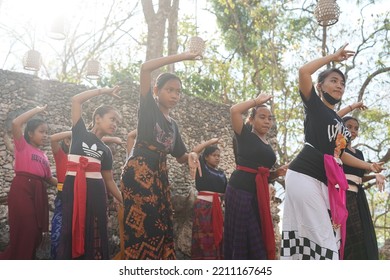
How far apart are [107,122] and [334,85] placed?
1666 millimetres

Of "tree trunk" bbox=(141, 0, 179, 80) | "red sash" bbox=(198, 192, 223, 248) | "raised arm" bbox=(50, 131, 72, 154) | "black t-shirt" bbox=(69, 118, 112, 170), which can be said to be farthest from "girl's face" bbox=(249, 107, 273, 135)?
"tree trunk" bbox=(141, 0, 179, 80)

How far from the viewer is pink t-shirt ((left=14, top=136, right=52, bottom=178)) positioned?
3.55 metres

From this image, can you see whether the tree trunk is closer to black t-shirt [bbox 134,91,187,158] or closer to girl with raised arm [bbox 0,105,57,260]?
girl with raised arm [bbox 0,105,57,260]

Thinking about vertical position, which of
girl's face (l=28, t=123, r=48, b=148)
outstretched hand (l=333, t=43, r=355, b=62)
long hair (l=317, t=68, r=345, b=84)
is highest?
outstretched hand (l=333, t=43, r=355, b=62)

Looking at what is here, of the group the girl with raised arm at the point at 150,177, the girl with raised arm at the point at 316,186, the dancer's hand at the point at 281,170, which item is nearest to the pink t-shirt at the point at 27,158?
the girl with raised arm at the point at 150,177

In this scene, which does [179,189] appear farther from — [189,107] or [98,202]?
[98,202]

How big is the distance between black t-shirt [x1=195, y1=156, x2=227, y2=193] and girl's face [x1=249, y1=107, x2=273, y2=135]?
144 centimetres

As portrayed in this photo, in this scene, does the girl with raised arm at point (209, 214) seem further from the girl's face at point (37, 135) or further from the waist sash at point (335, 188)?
the waist sash at point (335, 188)

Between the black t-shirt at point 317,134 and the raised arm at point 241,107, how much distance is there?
0.32 m

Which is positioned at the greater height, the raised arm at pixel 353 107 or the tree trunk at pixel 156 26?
the tree trunk at pixel 156 26

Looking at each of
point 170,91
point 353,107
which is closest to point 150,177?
point 170,91

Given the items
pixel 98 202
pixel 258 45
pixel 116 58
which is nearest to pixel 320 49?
pixel 258 45

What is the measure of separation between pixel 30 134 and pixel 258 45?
26.3 ft

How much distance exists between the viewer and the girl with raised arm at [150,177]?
2.42 meters
